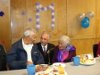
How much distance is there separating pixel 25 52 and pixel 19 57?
0.12 metres

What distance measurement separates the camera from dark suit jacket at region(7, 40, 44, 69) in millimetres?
3143

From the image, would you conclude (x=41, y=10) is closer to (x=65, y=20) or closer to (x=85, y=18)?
(x=65, y=20)

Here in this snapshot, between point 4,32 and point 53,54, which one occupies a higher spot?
point 4,32

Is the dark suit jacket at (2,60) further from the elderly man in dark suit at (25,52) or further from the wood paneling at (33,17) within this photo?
the wood paneling at (33,17)

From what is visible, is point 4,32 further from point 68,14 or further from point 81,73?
point 81,73

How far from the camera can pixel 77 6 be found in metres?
5.45

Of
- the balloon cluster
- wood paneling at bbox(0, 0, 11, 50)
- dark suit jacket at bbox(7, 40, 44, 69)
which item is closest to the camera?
dark suit jacket at bbox(7, 40, 44, 69)

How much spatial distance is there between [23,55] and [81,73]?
1.05m

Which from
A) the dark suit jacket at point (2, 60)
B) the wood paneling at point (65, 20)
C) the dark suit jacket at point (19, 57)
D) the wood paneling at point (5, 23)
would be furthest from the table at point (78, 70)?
the wood paneling at point (65, 20)

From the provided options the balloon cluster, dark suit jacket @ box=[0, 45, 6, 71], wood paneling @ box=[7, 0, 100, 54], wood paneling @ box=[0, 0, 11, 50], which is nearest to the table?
dark suit jacket @ box=[0, 45, 6, 71]

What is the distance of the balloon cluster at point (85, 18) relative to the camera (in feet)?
17.6

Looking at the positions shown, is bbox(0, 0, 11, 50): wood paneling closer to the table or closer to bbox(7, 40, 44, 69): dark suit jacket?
bbox(7, 40, 44, 69): dark suit jacket

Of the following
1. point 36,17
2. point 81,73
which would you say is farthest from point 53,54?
point 36,17

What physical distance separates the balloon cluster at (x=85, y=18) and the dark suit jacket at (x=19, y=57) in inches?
88.8
